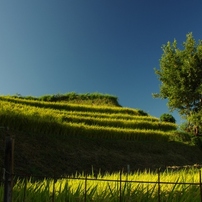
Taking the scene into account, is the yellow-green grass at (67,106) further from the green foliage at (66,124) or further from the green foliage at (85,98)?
the green foliage at (85,98)

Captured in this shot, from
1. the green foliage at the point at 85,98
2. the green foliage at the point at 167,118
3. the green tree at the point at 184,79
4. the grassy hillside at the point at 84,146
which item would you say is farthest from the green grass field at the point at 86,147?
the green foliage at the point at 85,98

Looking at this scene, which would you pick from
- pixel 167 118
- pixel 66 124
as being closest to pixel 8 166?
pixel 66 124

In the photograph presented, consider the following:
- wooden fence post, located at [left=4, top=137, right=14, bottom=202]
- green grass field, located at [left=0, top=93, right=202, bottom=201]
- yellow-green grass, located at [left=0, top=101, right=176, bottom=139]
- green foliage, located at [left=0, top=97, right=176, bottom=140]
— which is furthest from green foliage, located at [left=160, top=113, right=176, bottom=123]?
wooden fence post, located at [left=4, top=137, right=14, bottom=202]

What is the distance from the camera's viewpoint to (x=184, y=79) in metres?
24.9

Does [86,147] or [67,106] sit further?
[67,106]

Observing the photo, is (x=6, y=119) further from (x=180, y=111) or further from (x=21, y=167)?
(x=180, y=111)

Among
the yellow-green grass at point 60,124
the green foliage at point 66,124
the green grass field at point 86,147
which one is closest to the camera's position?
the green grass field at point 86,147

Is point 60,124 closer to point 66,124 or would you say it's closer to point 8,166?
point 66,124

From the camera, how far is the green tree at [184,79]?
80.8 ft

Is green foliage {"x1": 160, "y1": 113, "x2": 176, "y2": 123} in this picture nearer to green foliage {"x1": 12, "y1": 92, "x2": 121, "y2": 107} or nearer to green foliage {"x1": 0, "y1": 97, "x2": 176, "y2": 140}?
green foliage {"x1": 0, "y1": 97, "x2": 176, "y2": 140}

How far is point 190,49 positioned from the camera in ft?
86.2

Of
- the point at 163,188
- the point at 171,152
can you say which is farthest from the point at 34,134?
the point at 163,188

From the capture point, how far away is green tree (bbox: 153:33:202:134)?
24641 mm

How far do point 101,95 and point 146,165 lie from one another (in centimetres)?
2425
